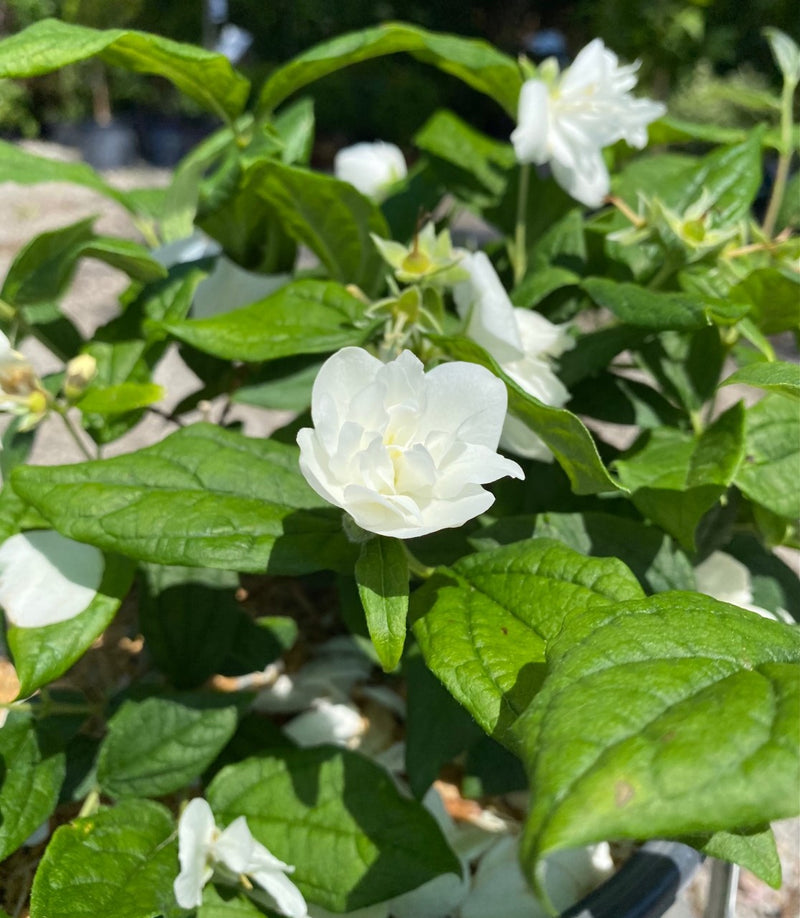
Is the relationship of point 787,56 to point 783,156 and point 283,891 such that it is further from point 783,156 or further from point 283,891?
point 283,891

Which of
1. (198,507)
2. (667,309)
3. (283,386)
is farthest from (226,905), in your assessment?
(667,309)

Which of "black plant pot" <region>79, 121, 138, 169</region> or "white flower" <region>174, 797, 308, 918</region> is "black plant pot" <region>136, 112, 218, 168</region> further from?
"white flower" <region>174, 797, 308, 918</region>

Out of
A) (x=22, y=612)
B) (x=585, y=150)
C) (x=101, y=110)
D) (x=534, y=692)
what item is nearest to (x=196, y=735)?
(x=22, y=612)

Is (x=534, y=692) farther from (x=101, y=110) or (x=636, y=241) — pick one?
(x=101, y=110)

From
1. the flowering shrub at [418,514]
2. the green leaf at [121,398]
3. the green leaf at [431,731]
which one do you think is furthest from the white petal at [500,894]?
the green leaf at [121,398]

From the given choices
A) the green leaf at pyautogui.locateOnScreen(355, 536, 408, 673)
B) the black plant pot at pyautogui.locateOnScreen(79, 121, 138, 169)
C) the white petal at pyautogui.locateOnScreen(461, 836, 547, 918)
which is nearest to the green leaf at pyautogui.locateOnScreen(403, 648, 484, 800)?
the white petal at pyautogui.locateOnScreen(461, 836, 547, 918)

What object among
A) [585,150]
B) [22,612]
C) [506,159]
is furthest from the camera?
[506,159]
